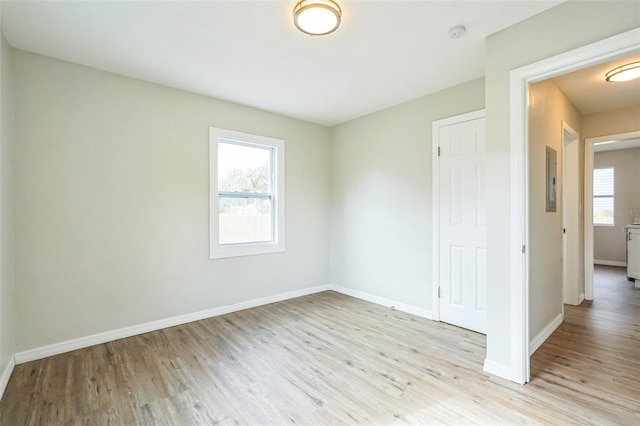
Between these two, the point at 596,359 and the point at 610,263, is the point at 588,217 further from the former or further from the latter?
the point at 610,263

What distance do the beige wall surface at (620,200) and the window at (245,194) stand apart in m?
7.37

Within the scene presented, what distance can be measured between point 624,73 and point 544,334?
8.43 ft

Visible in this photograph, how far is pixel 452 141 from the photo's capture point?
10.8ft

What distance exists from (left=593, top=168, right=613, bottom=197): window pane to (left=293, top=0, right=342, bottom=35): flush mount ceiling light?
7.77 m

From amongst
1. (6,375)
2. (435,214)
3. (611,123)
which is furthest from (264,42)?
(611,123)

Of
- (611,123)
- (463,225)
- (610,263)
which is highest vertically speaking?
(611,123)

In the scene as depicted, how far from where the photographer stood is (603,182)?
6672mm

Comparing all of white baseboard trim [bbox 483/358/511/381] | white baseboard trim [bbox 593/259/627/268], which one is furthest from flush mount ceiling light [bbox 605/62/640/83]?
white baseboard trim [bbox 593/259/627/268]

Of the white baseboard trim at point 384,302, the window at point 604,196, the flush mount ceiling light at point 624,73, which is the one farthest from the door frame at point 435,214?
the window at point 604,196

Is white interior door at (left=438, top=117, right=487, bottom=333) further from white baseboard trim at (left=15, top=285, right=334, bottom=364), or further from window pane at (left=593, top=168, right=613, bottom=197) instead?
window pane at (left=593, top=168, right=613, bottom=197)

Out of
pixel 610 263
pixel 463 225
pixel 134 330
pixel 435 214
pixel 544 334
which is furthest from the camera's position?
pixel 610 263

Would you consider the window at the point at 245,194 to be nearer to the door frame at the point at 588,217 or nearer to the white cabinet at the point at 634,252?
the door frame at the point at 588,217

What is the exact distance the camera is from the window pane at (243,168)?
12.4 feet

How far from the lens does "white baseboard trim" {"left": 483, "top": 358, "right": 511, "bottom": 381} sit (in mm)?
2195
